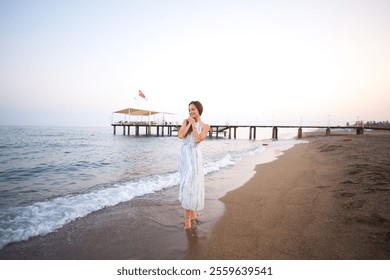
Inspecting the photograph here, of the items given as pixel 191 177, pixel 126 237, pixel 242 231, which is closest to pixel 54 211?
pixel 126 237

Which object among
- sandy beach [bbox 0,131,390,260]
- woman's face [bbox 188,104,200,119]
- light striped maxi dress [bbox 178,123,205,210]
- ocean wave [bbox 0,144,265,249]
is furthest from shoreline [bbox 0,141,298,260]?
woman's face [bbox 188,104,200,119]

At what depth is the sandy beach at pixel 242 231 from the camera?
9.43 ft

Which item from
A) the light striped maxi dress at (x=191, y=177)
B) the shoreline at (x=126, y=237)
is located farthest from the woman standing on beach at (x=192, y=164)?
the shoreline at (x=126, y=237)

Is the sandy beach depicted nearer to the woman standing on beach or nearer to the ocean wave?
the ocean wave

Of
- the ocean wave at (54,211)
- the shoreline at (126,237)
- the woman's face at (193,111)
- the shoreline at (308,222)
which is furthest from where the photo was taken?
the ocean wave at (54,211)

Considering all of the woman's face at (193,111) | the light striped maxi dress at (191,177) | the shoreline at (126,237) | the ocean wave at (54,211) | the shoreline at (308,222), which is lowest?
the ocean wave at (54,211)

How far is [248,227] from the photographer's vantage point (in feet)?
12.0

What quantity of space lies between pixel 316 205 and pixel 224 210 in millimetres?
1794

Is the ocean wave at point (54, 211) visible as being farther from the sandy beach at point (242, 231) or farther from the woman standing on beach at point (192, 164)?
the woman standing on beach at point (192, 164)

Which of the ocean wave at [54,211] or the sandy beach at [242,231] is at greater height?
the sandy beach at [242,231]

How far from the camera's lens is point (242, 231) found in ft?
11.5

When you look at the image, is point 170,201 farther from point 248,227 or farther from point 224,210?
point 248,227
